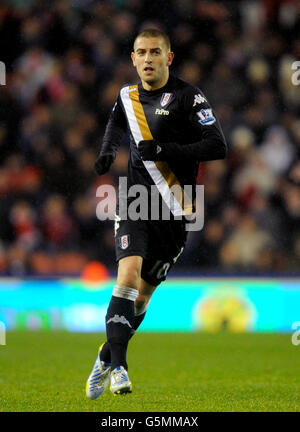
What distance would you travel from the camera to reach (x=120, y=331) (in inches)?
196

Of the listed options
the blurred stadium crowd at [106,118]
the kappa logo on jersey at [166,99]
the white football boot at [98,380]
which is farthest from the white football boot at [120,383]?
the blurred stadium crowd at [106,118]

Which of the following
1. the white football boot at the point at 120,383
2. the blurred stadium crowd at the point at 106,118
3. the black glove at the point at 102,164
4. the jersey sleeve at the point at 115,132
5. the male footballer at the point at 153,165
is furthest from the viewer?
the blurred stadium crowd at the point at 106,118

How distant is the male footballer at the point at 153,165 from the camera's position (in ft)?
16.6

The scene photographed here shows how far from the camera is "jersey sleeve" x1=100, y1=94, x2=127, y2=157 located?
552cm

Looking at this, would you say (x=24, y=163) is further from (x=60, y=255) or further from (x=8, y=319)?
(x=8, y=319)

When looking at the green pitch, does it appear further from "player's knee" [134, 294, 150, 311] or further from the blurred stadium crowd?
the blurred stadium crowd

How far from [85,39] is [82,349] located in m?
6.01

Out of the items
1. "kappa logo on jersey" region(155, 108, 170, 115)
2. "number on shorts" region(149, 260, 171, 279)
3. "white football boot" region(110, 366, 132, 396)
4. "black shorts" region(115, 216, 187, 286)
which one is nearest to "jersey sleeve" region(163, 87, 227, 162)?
"kappa logo on jersey" region(155, 108, 170, 115)

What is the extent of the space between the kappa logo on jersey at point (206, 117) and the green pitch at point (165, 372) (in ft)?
5.59

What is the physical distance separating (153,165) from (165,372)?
2.29 metres

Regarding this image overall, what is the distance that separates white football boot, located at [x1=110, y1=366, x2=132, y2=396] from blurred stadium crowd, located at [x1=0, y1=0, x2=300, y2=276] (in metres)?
6.47

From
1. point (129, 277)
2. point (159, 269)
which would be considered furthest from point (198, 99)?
point (129, 277)

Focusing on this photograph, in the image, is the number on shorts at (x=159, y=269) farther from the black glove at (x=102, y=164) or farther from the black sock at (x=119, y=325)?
the black glove at (x=102, y=164)
